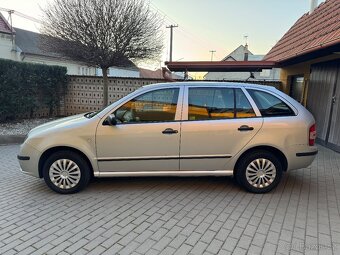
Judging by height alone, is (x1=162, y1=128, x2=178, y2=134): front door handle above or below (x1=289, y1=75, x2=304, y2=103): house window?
below

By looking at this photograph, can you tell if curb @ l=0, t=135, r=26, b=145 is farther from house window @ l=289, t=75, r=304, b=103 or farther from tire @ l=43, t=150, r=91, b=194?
house window @ l=289, t=75, r=304, b=103

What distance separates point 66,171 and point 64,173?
0.14ft

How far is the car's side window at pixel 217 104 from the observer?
3.98m

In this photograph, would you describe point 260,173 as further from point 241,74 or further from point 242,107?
point 241,74

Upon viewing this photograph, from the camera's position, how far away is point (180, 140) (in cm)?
392

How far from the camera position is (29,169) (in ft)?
12.9

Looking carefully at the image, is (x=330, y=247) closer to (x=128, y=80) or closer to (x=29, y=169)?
(x=29, y=169)

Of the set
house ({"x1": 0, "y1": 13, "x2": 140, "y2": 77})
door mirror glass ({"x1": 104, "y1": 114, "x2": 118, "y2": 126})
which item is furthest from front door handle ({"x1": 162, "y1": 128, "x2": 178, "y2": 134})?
house ({"x1": 0, "y1": 13, "x2": 140, "y2": 77})

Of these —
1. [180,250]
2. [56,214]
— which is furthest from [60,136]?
[180,250]

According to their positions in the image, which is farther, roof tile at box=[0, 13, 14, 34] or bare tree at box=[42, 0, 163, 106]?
roof tile at box=[0, 13, 14, 34]

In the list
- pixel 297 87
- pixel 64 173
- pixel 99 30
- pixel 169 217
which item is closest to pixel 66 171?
pixel 64 173

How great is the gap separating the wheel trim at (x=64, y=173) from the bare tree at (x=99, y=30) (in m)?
6.52

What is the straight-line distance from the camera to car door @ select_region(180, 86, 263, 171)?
12.8 ft

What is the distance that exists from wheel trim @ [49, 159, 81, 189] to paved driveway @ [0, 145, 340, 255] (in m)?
0.22
